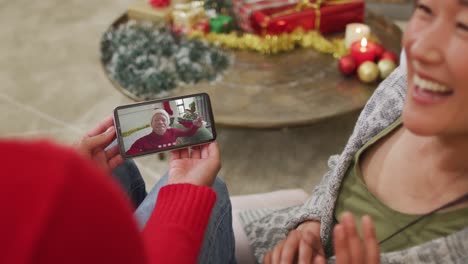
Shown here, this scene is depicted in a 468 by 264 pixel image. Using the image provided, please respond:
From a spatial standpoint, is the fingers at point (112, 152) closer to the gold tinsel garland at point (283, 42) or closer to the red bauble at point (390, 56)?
the gold tinsel garland at point (283, 42)

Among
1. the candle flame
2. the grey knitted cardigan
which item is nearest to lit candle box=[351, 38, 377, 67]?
the candle flame

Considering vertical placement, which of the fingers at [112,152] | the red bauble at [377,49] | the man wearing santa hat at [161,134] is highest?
the man wearing santa hat at [161,134]

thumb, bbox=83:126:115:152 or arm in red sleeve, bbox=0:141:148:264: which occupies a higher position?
arm in red sleeve, bbox=0:141:148:264

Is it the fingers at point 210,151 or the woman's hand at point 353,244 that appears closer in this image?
the woman's hand at point 353,244

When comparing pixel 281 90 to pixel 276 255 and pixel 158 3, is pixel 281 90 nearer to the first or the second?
pixel 158 3

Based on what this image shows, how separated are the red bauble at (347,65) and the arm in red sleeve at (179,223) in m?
0.97

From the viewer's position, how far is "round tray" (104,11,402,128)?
1.51 meters

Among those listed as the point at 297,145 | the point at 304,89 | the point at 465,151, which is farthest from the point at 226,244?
the point at 297,145

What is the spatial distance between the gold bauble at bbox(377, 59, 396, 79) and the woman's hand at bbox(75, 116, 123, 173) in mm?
988

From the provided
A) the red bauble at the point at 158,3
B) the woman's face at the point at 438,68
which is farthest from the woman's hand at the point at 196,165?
the red bauble at the point at 158,3

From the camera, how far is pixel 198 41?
1845mm

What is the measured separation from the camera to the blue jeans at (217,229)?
836 millimetres

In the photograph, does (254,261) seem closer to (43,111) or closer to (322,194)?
(322,194)

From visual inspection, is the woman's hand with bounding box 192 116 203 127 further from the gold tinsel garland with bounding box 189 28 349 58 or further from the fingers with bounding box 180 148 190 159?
the gold tinsel garland with bounding box 189 28 349 58
